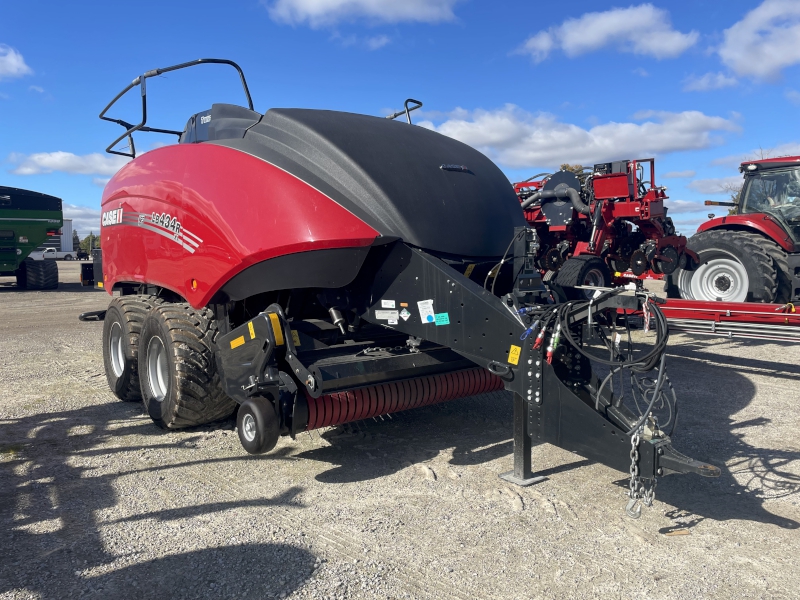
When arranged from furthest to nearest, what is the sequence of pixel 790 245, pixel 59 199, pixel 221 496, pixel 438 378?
pixel 59 199 → pixel 790 245 → pixel 438 378 → pixel 221 496

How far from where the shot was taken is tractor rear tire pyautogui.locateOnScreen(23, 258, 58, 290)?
18.7m

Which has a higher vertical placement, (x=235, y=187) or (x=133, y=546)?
(x=235, y=187)

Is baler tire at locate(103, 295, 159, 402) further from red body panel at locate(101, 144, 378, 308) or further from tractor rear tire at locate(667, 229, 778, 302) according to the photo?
tractor rear tire at locate(667, 229, 778, 302)

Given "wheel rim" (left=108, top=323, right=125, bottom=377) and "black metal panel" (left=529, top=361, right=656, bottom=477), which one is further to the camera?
"wheel rim" (left=108, top=323, right=125, bottom=377)

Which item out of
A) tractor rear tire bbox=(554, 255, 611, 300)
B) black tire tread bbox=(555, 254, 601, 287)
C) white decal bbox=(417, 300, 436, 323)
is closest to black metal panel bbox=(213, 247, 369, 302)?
white decal bbox=(417, 300, 436, 323)

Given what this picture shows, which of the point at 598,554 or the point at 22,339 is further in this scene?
the point at 22,339

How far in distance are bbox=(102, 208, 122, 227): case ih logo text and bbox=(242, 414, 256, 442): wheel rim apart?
2691mm

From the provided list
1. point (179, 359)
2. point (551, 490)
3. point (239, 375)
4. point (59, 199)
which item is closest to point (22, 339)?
point (179, 359)

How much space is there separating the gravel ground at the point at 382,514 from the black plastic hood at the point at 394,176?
4.87 ft

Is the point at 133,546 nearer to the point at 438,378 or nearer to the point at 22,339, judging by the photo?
the point at 438,378

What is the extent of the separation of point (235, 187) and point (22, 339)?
697 centimetres

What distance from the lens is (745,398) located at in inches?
237

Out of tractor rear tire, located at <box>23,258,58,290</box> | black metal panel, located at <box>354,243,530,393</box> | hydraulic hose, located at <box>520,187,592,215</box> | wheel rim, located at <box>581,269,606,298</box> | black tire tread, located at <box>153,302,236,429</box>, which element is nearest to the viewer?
black metal panel, located at <box>354,243,530,393</box>

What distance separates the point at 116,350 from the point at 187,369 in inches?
77.9
